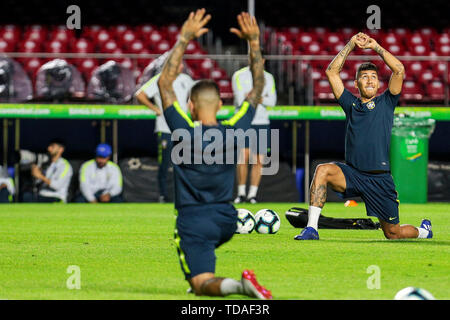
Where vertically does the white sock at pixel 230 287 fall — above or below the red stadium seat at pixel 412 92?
below

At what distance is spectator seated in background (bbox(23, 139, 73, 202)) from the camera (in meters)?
17.0

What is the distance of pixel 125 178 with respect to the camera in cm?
1766

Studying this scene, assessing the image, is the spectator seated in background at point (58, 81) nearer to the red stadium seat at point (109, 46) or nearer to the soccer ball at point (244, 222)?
the red stadium seat at point (109, 46)

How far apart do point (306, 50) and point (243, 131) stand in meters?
17.3

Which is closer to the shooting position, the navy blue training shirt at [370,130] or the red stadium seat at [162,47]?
the navy blue training shirt at [370,130]

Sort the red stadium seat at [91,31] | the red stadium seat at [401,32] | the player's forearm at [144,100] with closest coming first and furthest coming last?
the player's forearm at [144,100] → the red stadium seat at [91,31] → the red stadium seat at [401,32]

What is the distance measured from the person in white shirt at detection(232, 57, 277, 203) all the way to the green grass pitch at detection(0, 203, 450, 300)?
398cm

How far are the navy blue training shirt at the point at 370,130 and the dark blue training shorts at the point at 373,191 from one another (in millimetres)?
92

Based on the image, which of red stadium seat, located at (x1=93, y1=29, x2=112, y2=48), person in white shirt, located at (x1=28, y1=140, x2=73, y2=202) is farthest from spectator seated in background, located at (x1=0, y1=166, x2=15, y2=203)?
red stadium seat, located at (x1=93, y1=29, x2=112, y2=48)

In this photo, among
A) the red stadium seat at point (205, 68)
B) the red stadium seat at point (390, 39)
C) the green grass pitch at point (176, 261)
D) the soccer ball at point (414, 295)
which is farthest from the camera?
the red stadium seat at point (390, 39)

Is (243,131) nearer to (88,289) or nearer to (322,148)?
(88,289)

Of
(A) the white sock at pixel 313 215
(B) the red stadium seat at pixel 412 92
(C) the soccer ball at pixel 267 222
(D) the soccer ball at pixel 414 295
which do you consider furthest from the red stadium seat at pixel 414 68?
(D) the soccer ball at pixel 414 295

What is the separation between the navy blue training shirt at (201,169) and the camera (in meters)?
5.42
